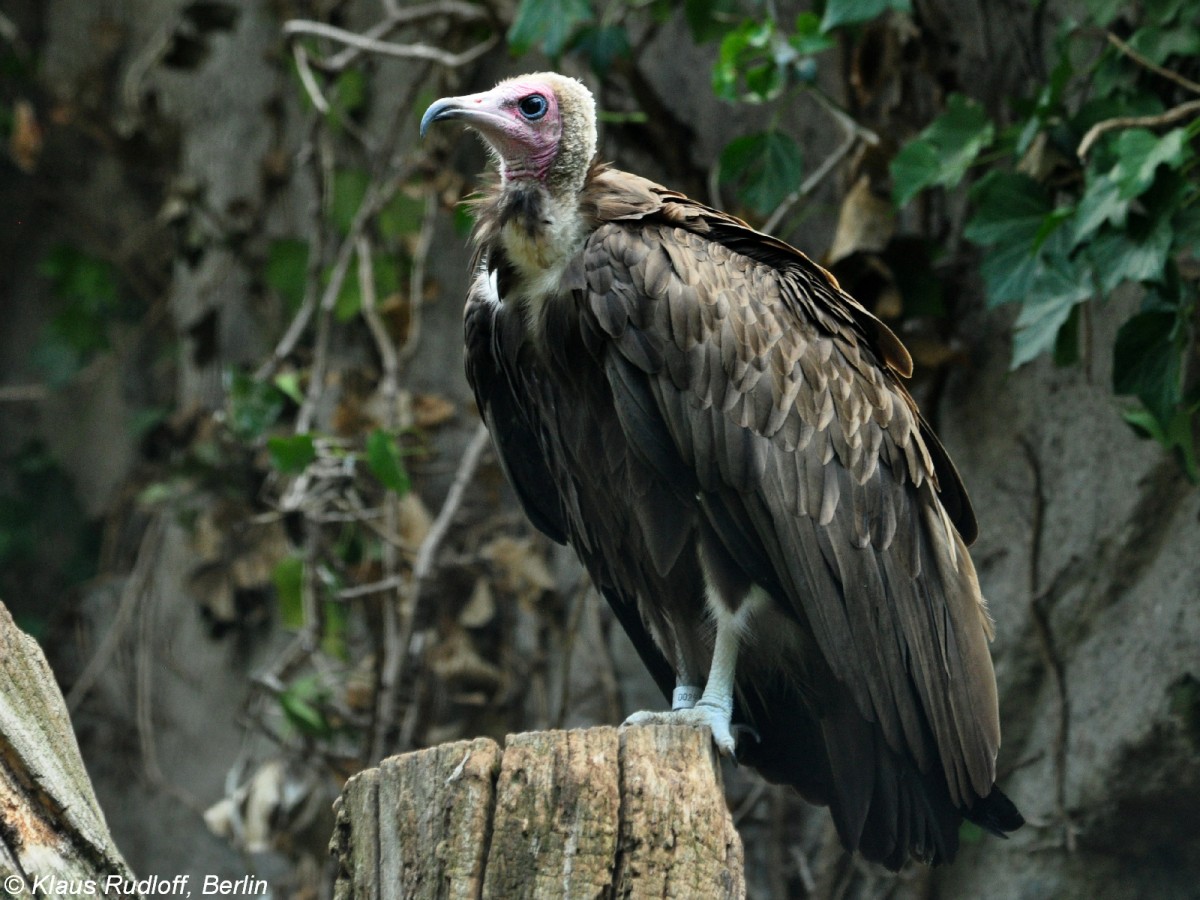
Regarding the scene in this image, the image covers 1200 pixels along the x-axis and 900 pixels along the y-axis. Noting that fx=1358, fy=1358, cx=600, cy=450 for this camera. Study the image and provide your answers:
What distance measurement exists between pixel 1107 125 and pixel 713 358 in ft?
5.36

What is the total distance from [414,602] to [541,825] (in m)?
3.04

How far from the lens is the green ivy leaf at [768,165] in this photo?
14.9 ft

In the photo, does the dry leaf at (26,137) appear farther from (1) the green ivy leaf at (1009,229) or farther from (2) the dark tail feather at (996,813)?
(2) the dark tail feather at (996,813)

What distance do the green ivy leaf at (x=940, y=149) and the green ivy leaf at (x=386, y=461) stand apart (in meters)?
1.86

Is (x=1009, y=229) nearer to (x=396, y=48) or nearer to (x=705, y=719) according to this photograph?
(x=705, y=719)

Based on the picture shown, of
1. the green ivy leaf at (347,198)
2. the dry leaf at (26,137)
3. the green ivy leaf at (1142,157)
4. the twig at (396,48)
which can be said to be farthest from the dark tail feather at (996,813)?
the dry leaf at (26,137)

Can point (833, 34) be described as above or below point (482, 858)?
above

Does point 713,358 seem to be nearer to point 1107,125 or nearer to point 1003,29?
point 1107,125

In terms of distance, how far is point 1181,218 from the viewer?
3.86 meters

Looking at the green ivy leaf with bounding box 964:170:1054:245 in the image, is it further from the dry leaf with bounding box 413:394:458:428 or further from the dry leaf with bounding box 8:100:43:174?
the dry leaf with bounding box 8:100:43:174

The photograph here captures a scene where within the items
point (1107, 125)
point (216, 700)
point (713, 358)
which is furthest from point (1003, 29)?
point (216, 700)

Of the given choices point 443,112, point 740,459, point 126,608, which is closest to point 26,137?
point 126,608

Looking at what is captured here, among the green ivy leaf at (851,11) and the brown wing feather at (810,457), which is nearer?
the brown wing feather at (810,457)

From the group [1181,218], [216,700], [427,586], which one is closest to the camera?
[1181,218]
